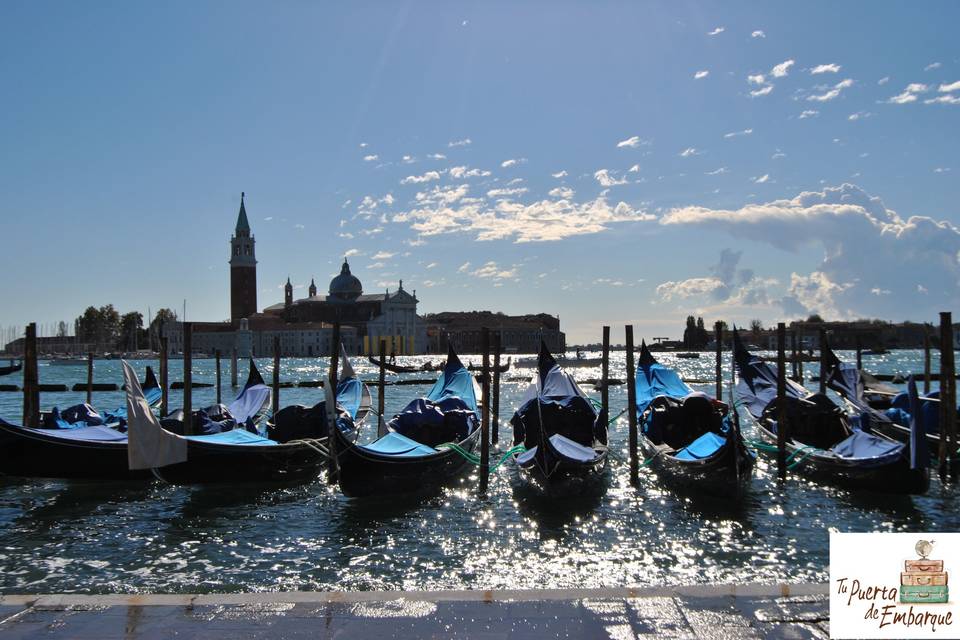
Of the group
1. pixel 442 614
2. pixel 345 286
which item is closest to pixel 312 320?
pixel 345 286

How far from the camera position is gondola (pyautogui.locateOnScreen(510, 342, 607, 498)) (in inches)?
358

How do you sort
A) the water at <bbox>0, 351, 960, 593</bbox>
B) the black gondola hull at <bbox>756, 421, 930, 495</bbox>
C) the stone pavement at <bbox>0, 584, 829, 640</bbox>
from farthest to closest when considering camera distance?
1. the black gondola hull at <bbox>756, 421, 930, 495</bbox>
2. the water at <bbox>0, 351, 960, 593</bbox>
3. the stone pavement at <bbox>0, 584, 829, 640</bbox>

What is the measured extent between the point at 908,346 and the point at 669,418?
125 metres

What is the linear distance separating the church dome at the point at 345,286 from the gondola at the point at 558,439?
9517 cm

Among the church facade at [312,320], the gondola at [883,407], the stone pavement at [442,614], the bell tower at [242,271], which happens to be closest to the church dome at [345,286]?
the church facade at [312,320]

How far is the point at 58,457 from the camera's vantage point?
934 cm

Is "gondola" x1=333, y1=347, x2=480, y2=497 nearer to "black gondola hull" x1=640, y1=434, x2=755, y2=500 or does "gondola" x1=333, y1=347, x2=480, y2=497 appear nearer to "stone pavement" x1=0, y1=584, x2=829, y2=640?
"black gondola hull" x1=640, y1=434, x2=755, y2=500

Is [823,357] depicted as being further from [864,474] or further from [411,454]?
[411,454]

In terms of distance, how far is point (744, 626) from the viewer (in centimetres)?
365

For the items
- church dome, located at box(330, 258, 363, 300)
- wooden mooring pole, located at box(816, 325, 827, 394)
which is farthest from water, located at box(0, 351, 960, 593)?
church dome, located at box(330, 258, 363, 300)

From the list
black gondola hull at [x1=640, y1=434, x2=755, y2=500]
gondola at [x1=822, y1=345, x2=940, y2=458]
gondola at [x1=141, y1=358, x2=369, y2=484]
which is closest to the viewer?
gondola at [x1=141, y1=358, x2=369, y2=484]

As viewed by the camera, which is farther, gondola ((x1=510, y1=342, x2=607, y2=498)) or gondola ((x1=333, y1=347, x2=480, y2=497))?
gondola ((x1=510, y1=342, x2=607, y2=498))

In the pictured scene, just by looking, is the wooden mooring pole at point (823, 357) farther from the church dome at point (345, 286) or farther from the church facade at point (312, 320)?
the church dome at point (345, 286)

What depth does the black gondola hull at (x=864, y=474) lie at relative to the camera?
8.53 m
